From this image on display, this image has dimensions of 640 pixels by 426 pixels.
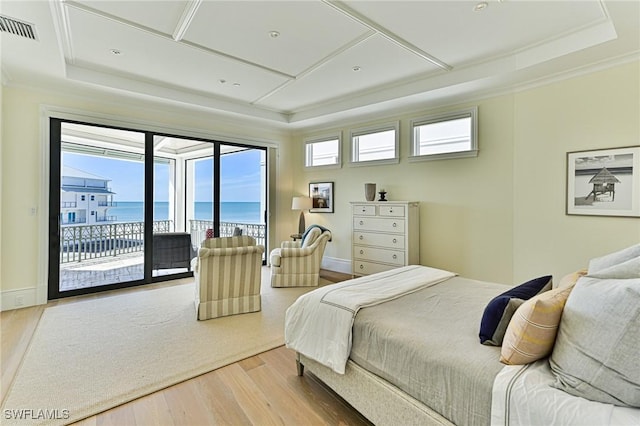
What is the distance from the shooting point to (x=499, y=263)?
161 inches

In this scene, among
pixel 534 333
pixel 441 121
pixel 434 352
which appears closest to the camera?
pixel 534 333

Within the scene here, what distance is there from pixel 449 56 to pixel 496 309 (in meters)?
3.04

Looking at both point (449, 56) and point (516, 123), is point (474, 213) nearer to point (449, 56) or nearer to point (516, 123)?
point (516, 123)

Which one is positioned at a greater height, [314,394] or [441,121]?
[441,121]

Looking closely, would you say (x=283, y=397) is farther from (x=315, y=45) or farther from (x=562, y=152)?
(x=562, y=152)

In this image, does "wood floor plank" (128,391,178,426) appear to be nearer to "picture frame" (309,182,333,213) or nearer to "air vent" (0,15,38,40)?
"air vent" (0,15,38,40)

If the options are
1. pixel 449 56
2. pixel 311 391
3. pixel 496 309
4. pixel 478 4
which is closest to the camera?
pixel 496 309

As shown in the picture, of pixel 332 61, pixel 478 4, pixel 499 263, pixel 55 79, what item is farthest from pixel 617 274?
pixel 55 79

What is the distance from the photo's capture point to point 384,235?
4812 millimetres

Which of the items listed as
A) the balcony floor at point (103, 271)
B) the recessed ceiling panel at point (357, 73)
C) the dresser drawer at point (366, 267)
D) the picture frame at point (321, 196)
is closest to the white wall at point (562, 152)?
the recessed ceiling panel at point (357, 73)

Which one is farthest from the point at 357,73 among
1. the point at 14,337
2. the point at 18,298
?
the point at 18,298

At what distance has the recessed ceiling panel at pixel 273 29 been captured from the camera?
8.67ft

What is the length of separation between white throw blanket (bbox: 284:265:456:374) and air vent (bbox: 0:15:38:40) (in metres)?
3.20

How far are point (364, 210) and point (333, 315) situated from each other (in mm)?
3192
